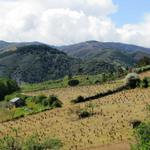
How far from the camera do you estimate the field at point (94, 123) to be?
67.2 metres

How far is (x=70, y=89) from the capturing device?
139 metres

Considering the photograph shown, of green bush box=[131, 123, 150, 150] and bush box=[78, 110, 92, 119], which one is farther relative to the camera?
bush box=[78, 110, 92, 119]

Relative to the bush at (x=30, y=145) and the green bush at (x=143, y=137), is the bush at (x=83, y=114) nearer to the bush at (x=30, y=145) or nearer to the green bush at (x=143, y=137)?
the bush at (x=30, y=145)

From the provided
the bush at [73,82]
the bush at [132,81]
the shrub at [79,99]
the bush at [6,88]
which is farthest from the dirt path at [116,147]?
the bush at [6,88]

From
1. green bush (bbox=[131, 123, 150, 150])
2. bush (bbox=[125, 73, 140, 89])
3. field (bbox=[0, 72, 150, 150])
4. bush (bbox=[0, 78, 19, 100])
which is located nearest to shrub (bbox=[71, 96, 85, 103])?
field (bbox=[0, 72, 150, 150])

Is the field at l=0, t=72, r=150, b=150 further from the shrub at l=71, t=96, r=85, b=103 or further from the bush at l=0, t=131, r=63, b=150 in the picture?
the bush at l=0, t=131, r=63, b=150

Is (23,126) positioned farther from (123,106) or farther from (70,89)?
(70,89)

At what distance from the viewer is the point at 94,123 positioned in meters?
79.1

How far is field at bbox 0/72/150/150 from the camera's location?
67250 millimetres

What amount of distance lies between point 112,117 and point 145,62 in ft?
279

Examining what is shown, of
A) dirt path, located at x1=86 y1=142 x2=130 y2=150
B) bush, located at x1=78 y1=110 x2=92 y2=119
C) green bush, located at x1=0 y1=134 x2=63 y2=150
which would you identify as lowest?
dirt path, located at x1=86 y1=142 x2=130 y2=150

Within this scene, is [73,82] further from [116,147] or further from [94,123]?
[116,147]

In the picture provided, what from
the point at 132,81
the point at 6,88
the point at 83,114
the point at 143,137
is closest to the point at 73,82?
the point at 6,88

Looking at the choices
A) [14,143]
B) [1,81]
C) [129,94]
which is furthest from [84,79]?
[14,143]
